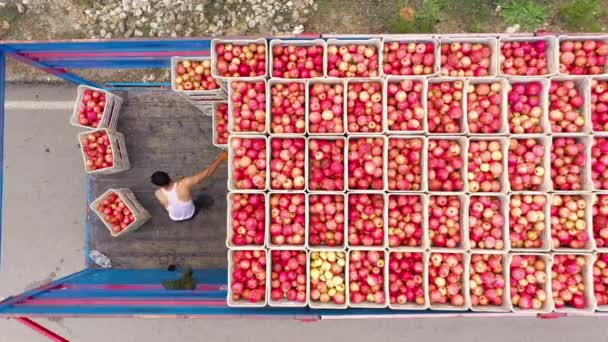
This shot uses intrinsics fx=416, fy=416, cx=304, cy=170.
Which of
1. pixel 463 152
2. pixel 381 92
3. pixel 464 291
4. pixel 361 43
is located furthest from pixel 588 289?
pixel 361 43

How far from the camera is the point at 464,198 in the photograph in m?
3.52

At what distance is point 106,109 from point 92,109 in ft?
0.64

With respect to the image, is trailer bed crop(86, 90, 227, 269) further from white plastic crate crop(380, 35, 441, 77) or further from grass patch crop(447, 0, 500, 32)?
grass patch crop(447, 0, 500, 32)

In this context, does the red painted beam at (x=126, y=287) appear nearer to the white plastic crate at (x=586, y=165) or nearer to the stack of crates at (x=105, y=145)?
the stack of crates at (x=105, y=145)

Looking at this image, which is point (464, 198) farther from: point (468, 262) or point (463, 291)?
point (463, 291)

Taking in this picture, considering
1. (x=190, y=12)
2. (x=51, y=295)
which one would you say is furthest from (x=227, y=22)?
(x=51, y=295)

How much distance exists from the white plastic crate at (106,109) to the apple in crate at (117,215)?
2.87 ft

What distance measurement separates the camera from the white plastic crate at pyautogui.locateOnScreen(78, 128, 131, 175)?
186 inches

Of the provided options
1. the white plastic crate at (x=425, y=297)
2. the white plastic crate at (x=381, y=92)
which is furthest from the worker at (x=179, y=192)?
the white plastic crate at (x=425, y=297)

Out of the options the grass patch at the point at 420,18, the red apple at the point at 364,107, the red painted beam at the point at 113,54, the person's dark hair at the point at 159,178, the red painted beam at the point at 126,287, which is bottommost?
the red painted beam at the point at 126,287

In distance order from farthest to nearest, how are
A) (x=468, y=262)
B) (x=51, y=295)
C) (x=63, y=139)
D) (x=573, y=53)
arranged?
(x=63, y=139) → (x=51, y=295) → (x=573, y=53) → (x=468, y=262)

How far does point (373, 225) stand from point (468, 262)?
0.84 meters

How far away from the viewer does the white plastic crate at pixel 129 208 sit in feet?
15.4

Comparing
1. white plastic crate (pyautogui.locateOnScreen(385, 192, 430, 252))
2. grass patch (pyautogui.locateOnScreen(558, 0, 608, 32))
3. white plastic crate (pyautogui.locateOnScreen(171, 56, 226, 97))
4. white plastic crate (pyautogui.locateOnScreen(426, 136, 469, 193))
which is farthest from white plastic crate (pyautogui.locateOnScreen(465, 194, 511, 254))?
grass patch (pyautogui.locateOnScreen(558, 0, 608, 32))
